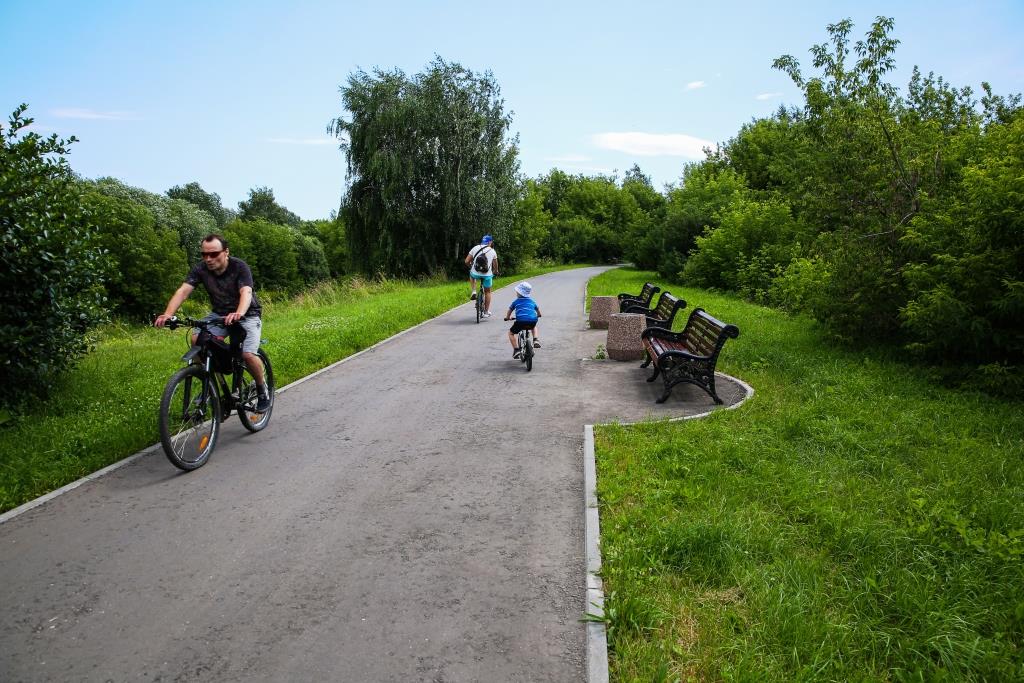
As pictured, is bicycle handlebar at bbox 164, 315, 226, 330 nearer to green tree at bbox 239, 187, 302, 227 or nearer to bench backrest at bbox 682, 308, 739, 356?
bench backrest at bbox 682, 308, 739, 356

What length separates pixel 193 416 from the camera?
5641 mm

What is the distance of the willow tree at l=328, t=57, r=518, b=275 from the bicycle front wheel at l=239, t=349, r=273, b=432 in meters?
24.3

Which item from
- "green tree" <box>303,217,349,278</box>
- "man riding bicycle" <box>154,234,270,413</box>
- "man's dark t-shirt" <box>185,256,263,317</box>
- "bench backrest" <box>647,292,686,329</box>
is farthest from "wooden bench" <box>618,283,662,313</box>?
"green tree" <box>303,217,349,278</box>

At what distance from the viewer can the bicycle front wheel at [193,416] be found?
5461mm

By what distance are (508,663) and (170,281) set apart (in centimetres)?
5117

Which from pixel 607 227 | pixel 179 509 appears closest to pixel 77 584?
pixel 179 509

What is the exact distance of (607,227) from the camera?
7550 cm

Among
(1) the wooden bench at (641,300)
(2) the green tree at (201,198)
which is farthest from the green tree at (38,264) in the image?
(2) the green tree at (201,198)

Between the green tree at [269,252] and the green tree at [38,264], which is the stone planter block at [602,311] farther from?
the green tree at [269,252]

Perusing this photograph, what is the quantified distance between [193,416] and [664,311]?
26.9ft

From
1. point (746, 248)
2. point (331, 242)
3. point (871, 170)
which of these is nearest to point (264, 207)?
point (331, 242)

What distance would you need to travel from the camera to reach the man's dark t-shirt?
6.06 meters

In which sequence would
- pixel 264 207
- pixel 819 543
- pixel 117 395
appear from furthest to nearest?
1. pixel 264 207
2. pixel 117 395
3. pixel 819 543

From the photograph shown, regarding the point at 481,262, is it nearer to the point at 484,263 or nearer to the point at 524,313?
the point at 484,263
